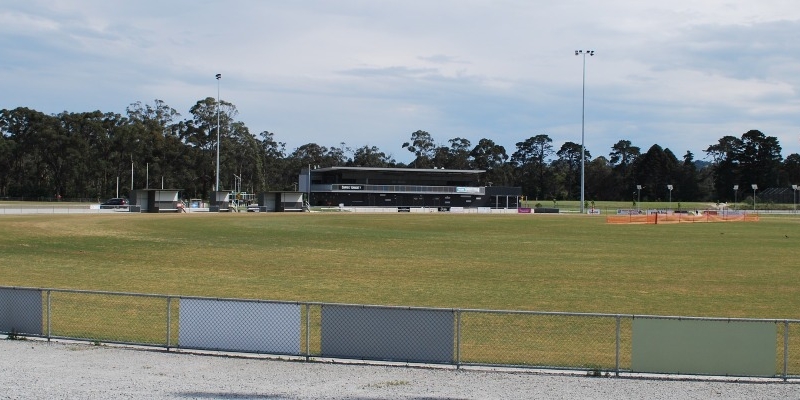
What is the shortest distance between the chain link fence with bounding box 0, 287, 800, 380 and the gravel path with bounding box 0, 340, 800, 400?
0.99 ft

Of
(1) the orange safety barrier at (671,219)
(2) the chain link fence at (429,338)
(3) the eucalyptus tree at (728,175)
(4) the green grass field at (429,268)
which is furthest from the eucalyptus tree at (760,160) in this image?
(2) the chain link fence at (429,338)

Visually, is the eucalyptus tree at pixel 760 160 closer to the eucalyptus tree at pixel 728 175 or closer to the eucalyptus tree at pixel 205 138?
the eucalyptus tree at pixel 728 175

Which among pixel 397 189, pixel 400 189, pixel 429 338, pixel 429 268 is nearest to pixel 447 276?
pixel 429 268

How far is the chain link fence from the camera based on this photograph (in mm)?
12891

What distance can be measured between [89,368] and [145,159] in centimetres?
14888

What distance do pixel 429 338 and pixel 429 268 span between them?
818 inches

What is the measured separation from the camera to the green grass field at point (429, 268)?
2522cm

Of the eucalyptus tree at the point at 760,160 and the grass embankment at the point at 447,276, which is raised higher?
the eucalyptus tree at the point at 760,160

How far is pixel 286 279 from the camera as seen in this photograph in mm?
30047

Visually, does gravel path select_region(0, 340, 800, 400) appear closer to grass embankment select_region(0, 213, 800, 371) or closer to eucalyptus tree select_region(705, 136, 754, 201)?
grass embankment select_region(0, 213, 800, 371)

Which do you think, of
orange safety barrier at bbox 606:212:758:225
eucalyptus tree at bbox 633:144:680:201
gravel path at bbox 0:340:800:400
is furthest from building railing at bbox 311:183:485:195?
gravel path at bbox 0:340:800:400

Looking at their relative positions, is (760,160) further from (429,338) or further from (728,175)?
(429,338)

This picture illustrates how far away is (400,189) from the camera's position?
501ft

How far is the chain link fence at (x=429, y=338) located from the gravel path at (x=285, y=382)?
0.30 meters
